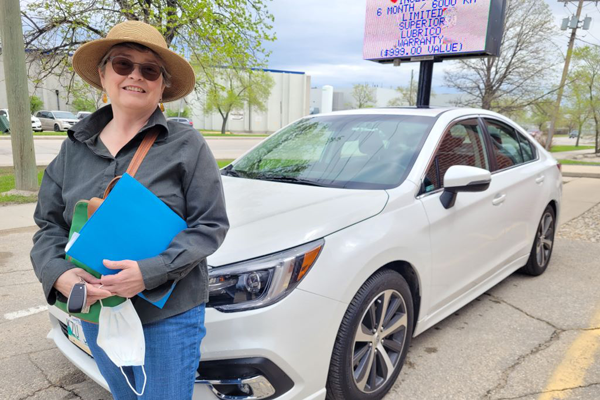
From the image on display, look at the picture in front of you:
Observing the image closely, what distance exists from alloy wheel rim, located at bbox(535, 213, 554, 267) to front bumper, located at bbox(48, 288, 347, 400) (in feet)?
10.6

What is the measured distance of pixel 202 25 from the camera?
31.6 ft

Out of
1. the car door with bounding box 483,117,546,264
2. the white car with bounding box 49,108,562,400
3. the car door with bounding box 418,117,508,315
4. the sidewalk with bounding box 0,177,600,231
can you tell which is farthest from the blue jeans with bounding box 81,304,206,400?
the sidewalk with bounding box 0,177,600,231

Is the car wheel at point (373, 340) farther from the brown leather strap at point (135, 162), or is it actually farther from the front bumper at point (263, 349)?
the brown leather strap at point (135, 162)

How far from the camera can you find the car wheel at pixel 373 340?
2178 millimetres

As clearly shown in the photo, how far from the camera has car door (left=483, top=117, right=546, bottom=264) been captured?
3.65 m

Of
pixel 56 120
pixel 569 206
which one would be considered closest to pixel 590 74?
pixel 569 206

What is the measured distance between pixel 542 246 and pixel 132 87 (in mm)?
4230

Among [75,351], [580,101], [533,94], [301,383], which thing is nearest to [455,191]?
[301,383]

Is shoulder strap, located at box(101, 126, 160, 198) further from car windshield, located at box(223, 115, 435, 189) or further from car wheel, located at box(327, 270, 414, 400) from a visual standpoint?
car windshield, located at box(223, 115, 435, 189)

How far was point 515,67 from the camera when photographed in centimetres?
2392

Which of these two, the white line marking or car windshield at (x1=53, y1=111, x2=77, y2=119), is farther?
car windshield at (x1=53, y1=111, x2=77, y2=119)

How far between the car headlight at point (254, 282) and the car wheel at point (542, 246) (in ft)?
10.4

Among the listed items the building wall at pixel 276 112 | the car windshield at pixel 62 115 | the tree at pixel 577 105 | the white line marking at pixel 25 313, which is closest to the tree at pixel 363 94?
the building wall at pixel 276 112

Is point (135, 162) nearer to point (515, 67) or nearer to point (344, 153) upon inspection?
point (344, 153)
